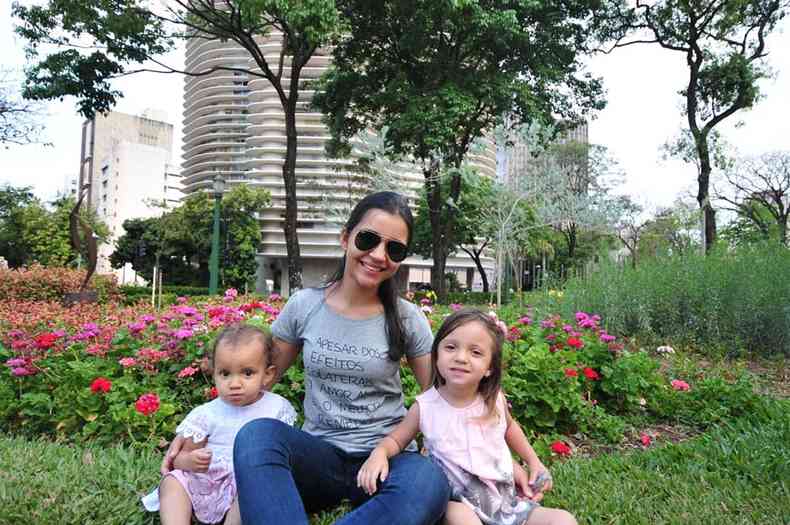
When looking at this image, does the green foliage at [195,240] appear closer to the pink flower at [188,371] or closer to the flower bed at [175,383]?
the flower bed at [175,383]

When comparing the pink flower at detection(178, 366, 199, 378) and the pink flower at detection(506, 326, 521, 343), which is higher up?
the pink flower at detection(506, 326, 521, 343)

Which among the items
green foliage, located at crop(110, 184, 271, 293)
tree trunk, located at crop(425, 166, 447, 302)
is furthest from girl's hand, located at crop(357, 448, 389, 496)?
green foliage, located at crop(110, 184, 271, 293)

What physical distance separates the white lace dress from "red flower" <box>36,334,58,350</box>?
223 cm

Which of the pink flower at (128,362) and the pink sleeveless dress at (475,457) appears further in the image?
the pink flower at (128,362)

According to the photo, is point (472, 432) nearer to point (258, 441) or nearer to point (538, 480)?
point (538, 480)

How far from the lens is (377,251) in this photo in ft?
7.68

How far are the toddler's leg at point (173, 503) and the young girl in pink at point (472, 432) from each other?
0.78m

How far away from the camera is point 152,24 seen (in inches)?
528

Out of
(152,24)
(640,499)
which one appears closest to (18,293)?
(152,24)

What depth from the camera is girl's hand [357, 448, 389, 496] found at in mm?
2023

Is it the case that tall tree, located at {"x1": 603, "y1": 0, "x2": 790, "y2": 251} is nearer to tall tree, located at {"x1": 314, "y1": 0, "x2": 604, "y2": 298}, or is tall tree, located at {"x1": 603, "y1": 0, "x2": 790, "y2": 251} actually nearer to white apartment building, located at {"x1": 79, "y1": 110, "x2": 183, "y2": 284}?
tall tree, located at {"x1": 314, "y1": 0, "x2": 604, "y2": 298}

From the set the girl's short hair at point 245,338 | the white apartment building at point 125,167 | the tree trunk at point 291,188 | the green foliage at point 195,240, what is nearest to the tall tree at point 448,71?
the tree trunk at point 291,188

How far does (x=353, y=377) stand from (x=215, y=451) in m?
0.70

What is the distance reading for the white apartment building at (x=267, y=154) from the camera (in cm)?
4950
